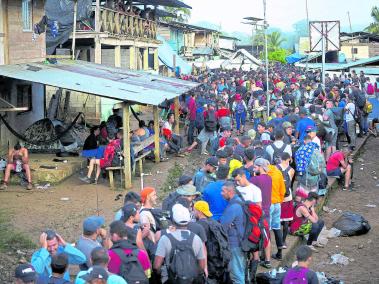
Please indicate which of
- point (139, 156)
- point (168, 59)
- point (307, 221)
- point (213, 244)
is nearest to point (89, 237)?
point (213, 244)

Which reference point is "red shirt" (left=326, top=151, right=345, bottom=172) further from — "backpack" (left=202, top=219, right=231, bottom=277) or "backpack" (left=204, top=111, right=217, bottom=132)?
"backpack" (left=202, top=219, right=231, bottom=277)

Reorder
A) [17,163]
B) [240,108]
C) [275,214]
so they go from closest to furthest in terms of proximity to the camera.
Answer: [275,214] < [17,163] < [240,108]

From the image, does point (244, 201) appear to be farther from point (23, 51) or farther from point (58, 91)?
point (58, 91)

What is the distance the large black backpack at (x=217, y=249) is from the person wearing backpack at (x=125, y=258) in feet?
4.11

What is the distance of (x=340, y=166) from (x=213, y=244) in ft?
31.7

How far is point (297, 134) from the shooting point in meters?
15.6

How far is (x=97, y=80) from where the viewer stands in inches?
658

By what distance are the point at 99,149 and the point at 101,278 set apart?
34.7 feet

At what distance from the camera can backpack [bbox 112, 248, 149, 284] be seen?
6.80 m

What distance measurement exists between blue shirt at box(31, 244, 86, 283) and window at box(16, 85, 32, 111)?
1274 cm

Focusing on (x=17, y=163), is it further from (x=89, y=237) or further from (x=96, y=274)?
(x=96, y=274)

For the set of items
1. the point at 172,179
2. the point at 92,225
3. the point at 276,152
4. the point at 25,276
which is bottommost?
the point at 172,179

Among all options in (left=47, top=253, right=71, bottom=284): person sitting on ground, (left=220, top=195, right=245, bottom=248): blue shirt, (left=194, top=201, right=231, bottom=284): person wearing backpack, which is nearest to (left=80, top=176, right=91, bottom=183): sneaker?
(left=220, top=195, right=245, bottom=248): blue shirt

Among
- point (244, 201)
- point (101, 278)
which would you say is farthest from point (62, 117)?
point (101, 278)
